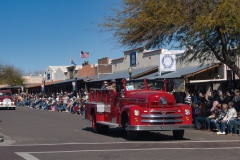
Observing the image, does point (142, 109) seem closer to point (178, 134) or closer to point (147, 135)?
point (178, 134)

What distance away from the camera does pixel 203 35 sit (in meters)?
19.5

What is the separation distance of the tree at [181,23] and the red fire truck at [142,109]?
104 inches

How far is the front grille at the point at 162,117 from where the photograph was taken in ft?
54.9

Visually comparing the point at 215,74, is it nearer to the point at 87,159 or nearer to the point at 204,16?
Result: the point at 204,16

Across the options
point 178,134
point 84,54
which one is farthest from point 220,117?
point 84,54

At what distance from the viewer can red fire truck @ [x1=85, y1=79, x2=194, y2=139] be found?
16750 millimetres

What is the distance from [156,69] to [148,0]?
63.2 feet

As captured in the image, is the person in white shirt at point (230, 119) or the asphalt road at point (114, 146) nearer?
the asphalt road at point (114, 146)

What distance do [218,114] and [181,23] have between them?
4.44 m

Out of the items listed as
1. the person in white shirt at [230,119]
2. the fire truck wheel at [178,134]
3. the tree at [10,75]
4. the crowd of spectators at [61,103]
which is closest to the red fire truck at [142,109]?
the fire truck wheel at [178,134]

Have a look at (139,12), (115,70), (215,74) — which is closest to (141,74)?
(215,74)

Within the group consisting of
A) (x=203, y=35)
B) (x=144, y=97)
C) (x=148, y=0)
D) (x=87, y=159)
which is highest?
(x=148, y=0)

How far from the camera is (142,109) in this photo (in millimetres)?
16828

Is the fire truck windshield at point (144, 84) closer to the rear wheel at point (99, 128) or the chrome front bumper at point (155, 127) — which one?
the chrome front bumper at point (155, 127)
